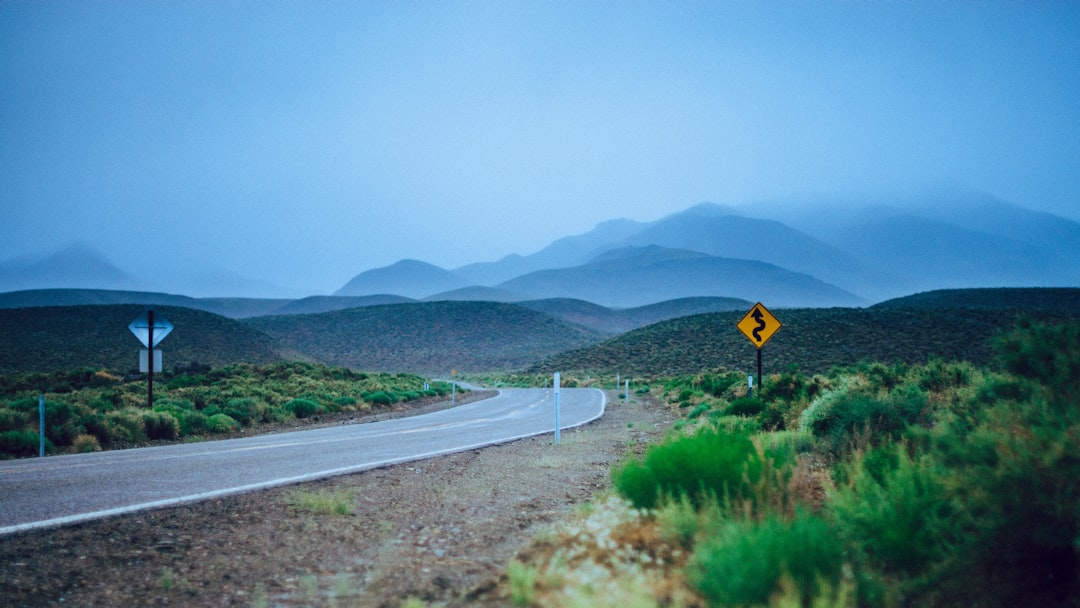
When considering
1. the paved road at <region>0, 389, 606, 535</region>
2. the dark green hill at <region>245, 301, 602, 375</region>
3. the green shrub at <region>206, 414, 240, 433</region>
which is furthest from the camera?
the dark green hill at <region>245, 301, 602, 375</region>

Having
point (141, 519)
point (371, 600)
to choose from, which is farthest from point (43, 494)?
point (371, 600)

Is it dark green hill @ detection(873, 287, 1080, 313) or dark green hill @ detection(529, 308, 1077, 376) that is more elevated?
dark green hill @ detection(873, 287, 1080, 313)

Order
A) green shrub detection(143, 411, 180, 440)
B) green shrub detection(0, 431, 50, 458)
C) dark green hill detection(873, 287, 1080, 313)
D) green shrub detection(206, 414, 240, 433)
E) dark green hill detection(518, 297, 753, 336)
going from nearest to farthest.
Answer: green shrub detection(0, 431, 50, 458) → green shrub detection(143, 411, 180, 440) → green shrub detection(206, 414, 240, 433) → dark green hill detection(873, 287, 1080, 313) → dark green hill detection(518, 297, 753, 336)

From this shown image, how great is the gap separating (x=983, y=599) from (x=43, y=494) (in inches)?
390

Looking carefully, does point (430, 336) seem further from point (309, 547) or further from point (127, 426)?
point (309, 547)

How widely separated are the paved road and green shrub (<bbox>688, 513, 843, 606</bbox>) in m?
6.73

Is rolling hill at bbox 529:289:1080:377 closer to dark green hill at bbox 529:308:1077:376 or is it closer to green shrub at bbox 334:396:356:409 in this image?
dark green hill at bbox 529:308:1077:376

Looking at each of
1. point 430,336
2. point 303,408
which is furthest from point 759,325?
point 430,336

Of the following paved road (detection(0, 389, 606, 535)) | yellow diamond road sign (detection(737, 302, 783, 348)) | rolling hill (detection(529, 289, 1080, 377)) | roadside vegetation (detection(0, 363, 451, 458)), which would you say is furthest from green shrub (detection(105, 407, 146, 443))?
rolling hill (detection(529, 289, 1080, 377))

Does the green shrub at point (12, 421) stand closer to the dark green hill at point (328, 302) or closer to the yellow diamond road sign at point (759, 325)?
the yellow diamond road sign at point (759, 325)

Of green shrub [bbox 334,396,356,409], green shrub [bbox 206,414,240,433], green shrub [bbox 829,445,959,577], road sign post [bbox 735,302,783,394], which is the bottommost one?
green shrub [bbox 334,396,356,409]

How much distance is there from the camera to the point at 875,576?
13.9 feet

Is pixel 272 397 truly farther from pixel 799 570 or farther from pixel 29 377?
pixel 799 570

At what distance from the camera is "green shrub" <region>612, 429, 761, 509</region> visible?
5.60 m
